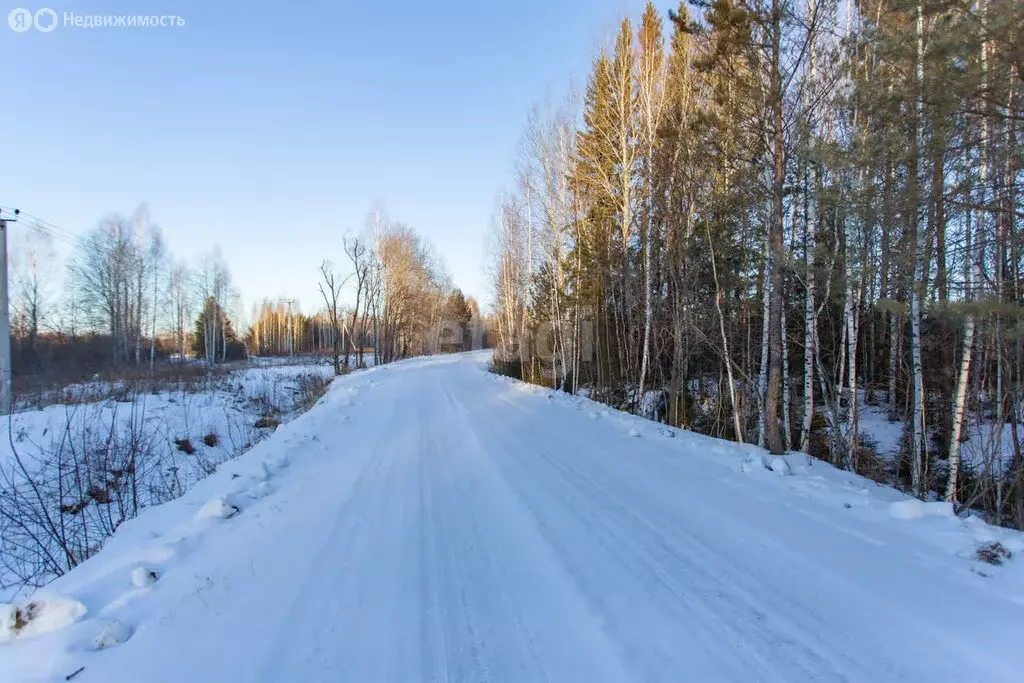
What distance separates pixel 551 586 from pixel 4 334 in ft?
61.7

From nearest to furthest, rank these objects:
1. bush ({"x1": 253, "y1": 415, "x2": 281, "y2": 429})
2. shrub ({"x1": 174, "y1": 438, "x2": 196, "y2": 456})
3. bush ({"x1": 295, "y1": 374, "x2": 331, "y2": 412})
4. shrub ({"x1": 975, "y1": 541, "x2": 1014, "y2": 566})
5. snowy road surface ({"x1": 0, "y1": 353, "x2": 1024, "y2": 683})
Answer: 1. snowy road surface ({"x1": 0, "y1": 353, "x2": 1024, "y2": 683})
2. shrub ({"x1": 975, "y1": 541, "x2": 1014, "y2": 566})
3. shrub ({"x1": 174, "y1": 438, "x2": 196, "y2": 456})
4. bush ({"x1": 253, "y1": 415, "x2": 281, "y2": 429})
5. bush ({"x1": 295, "y1": 374, "x2": 331, "y2": 412})

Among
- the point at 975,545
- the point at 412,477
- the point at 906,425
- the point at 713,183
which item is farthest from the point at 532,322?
the point at 975,545

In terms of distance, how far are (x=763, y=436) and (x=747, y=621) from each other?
6682 mm

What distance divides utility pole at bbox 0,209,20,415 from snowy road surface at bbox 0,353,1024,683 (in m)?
12.8

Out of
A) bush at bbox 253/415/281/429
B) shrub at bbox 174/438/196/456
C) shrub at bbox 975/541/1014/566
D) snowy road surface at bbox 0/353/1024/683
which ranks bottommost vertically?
shrub at bbox 174/438/196/456

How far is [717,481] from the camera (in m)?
5.17

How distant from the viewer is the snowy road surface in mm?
2393

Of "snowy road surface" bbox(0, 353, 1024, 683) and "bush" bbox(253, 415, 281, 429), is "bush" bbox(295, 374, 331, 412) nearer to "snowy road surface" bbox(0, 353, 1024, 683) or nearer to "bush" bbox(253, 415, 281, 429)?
"bush" bbox(253, 415, 281, 429)

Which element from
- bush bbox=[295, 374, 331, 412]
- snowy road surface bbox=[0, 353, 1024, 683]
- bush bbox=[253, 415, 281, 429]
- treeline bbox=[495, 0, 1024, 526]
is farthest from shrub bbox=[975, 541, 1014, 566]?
bush bbox=[295, 374, 331, 412]

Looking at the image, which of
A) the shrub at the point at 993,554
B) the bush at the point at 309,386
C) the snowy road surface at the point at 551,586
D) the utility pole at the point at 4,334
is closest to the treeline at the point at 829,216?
the shrub at the point at 993,554

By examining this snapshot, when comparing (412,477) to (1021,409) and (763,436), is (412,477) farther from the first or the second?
(1021,409)

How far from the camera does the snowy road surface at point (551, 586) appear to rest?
2393 mm

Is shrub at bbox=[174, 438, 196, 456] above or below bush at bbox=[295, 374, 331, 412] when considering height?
below

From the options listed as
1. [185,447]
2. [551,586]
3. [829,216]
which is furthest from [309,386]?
[551,586]
